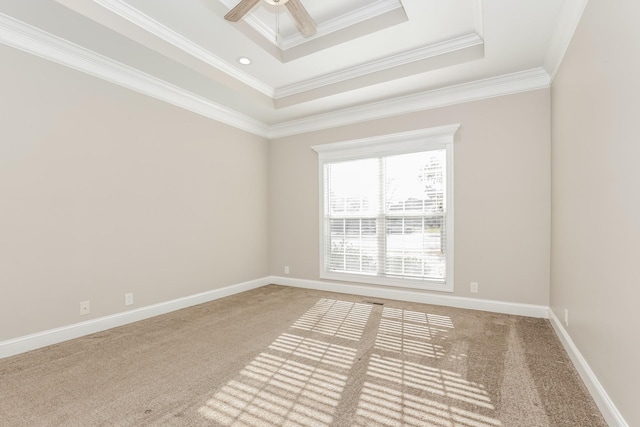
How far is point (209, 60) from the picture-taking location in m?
3.32

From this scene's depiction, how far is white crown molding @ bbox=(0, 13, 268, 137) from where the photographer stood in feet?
8.03

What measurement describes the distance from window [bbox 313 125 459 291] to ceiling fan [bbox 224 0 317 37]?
6.79 ft

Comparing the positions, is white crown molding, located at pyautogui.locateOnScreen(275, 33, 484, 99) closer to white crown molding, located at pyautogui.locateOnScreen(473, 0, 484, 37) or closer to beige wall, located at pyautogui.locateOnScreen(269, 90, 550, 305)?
white crown molding, located at pyautogui.locateOnScreen(473, 0, 484, 37)

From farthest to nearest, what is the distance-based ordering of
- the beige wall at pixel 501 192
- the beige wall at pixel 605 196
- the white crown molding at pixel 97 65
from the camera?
the beige wall at pixel 501 192 < the white crown molding at pixel 97 65 < the beige wall at pixel 605 196

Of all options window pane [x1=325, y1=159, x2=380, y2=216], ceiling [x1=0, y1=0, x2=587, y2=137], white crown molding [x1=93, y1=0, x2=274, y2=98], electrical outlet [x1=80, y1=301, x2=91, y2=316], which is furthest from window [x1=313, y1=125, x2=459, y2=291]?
electrical outlet [x1=80, y1=301, x2=91, y2=316]

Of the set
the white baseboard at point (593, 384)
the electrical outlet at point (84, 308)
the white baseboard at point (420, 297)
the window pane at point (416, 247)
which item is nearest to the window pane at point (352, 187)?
the window pane at point (416, 247)

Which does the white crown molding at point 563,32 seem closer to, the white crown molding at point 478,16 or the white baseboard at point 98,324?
the white crown molding at point 478,16

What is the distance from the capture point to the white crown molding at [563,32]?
7.23ft

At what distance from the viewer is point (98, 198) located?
2.98m

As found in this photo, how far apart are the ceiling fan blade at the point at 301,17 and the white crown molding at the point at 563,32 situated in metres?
1.97

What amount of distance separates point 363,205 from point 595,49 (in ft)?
9.71

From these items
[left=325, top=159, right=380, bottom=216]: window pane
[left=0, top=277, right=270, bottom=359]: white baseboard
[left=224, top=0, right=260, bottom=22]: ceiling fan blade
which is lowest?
[left=0, top=277, right=270, bottom=359]: white baseboard

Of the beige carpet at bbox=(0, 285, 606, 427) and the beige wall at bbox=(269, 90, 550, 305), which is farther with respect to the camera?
the beige wall at bbox=(269, 90, 550, 305)

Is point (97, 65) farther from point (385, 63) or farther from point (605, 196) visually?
point (605, 196)
